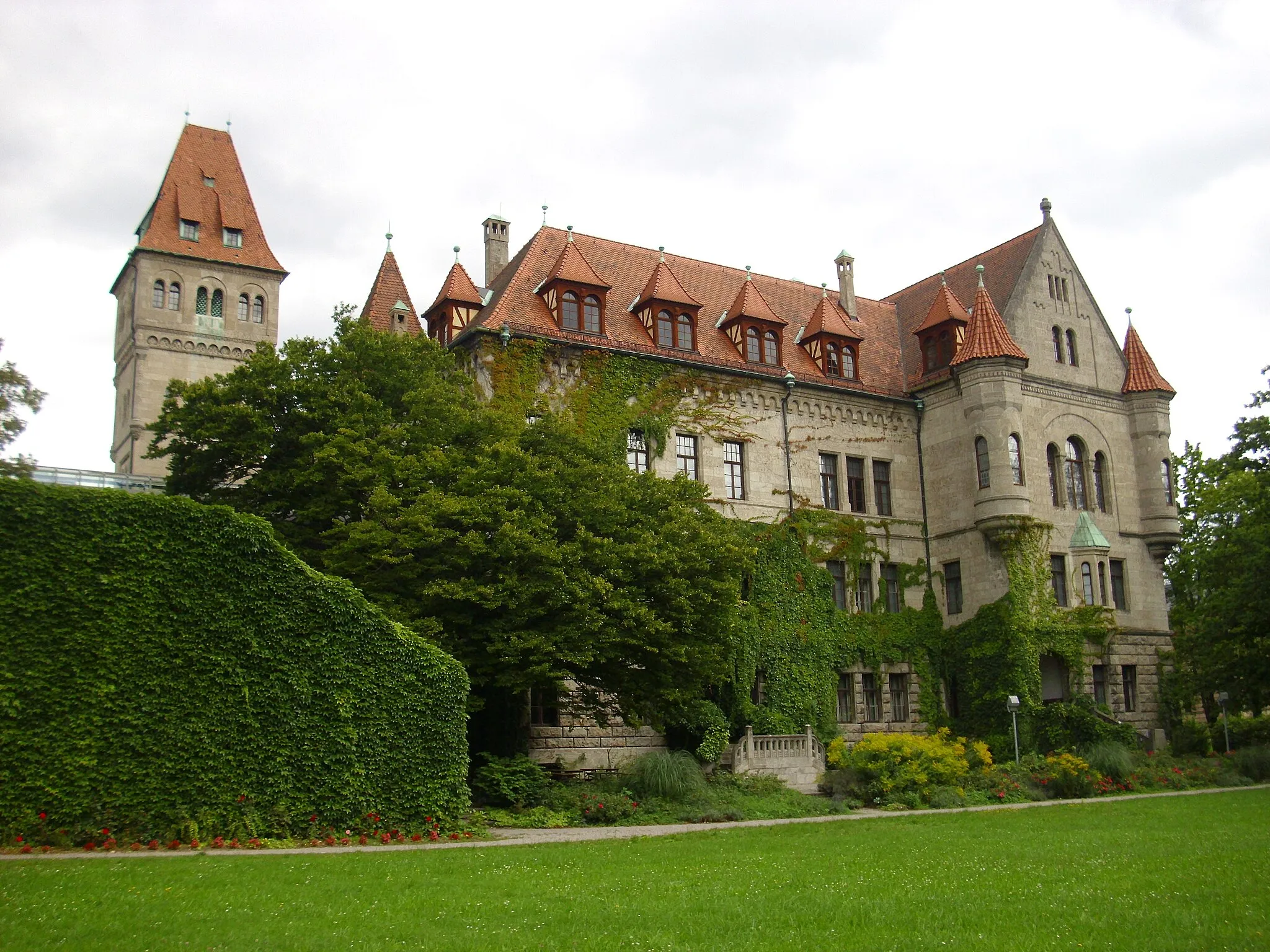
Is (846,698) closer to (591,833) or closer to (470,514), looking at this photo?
(591,833)

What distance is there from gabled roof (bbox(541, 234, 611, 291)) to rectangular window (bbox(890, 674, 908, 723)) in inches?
618

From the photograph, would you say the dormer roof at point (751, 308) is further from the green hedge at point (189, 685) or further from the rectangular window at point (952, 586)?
the green hedge at point (189, 685)

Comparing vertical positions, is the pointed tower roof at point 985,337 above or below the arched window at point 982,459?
above

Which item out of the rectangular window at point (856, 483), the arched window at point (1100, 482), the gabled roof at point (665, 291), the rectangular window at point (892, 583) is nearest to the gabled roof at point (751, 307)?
the gabled roof at point (665, 291)

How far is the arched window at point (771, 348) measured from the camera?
38.8 metres

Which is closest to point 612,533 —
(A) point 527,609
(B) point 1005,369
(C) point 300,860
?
(A) point 527,609

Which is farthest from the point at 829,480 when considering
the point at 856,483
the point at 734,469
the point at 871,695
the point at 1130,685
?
the point at 1130,685

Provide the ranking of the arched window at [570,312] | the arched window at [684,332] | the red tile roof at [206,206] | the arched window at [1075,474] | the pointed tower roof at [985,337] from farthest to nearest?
1. the red tile roof at [206,206]
2. the arched window at [1075,474]
3. the pointed tower roof at [985,337]
4. the arched window at [684,332]
5. the arched window at [570,312]

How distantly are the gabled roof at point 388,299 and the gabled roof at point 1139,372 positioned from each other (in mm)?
25485

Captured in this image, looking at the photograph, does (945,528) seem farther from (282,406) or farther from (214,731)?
(214,731)

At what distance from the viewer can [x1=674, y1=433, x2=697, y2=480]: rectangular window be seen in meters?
36.0

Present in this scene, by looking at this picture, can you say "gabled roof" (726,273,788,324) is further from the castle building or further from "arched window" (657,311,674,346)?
"arched window" (657,311,674,346)

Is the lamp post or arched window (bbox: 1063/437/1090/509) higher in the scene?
arched window (bbox: 1063/437/1090/509)

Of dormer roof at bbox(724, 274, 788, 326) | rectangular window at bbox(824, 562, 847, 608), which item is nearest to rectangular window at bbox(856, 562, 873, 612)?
rectangular window at bbox(824, 562, 847, 608)
